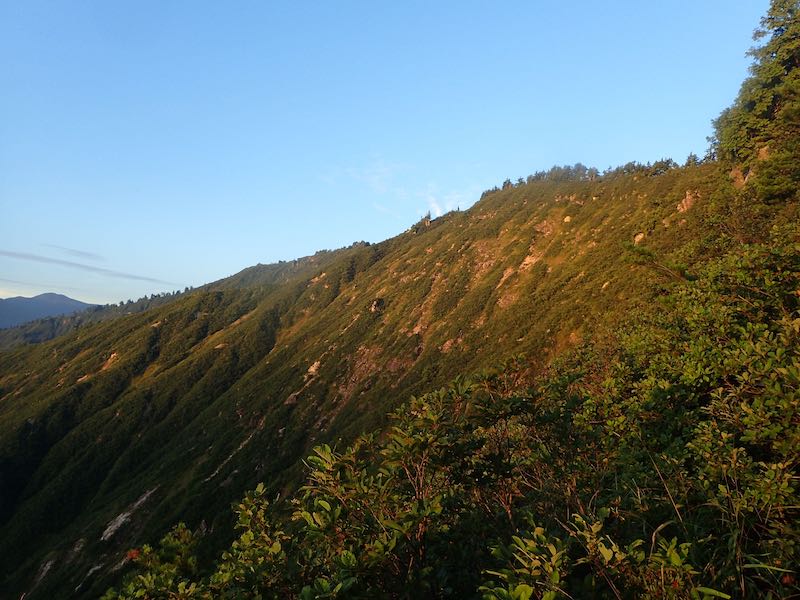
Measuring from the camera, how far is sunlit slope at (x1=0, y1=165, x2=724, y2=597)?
69.2 metres

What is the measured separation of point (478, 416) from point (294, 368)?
11977 centimetres

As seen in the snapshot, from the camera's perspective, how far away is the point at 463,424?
830 centimetres

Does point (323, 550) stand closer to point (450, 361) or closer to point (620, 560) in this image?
point (620, 560)

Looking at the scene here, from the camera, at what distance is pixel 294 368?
400 feet

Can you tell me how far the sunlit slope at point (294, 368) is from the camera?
227 feet

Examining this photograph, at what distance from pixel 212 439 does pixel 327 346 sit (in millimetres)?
39408

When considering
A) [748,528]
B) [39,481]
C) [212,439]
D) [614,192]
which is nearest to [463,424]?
[748,528]

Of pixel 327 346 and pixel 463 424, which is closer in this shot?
pixel 463 424

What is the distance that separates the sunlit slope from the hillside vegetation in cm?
76

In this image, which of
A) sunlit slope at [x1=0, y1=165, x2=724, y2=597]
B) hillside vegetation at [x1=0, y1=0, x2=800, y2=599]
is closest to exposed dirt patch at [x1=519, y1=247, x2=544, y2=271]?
sunlit slope at [x1=0, y1=165, x2=724, y2=597]

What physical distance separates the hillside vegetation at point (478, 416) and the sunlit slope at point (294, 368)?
0.76m

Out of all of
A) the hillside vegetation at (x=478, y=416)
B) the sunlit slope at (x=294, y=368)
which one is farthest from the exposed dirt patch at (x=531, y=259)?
the hillside vegetation at (x=478, y=416)

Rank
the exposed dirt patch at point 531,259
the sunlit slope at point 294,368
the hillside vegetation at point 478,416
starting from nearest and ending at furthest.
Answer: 1. the hillside vegetation at point 478,416
2. the sunlit slope at point 294,368
3. the exposed dirt patch at point 531,259

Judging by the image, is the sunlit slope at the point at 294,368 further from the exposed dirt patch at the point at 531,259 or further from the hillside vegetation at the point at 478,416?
the hillside vegetation at the point at 478,416
